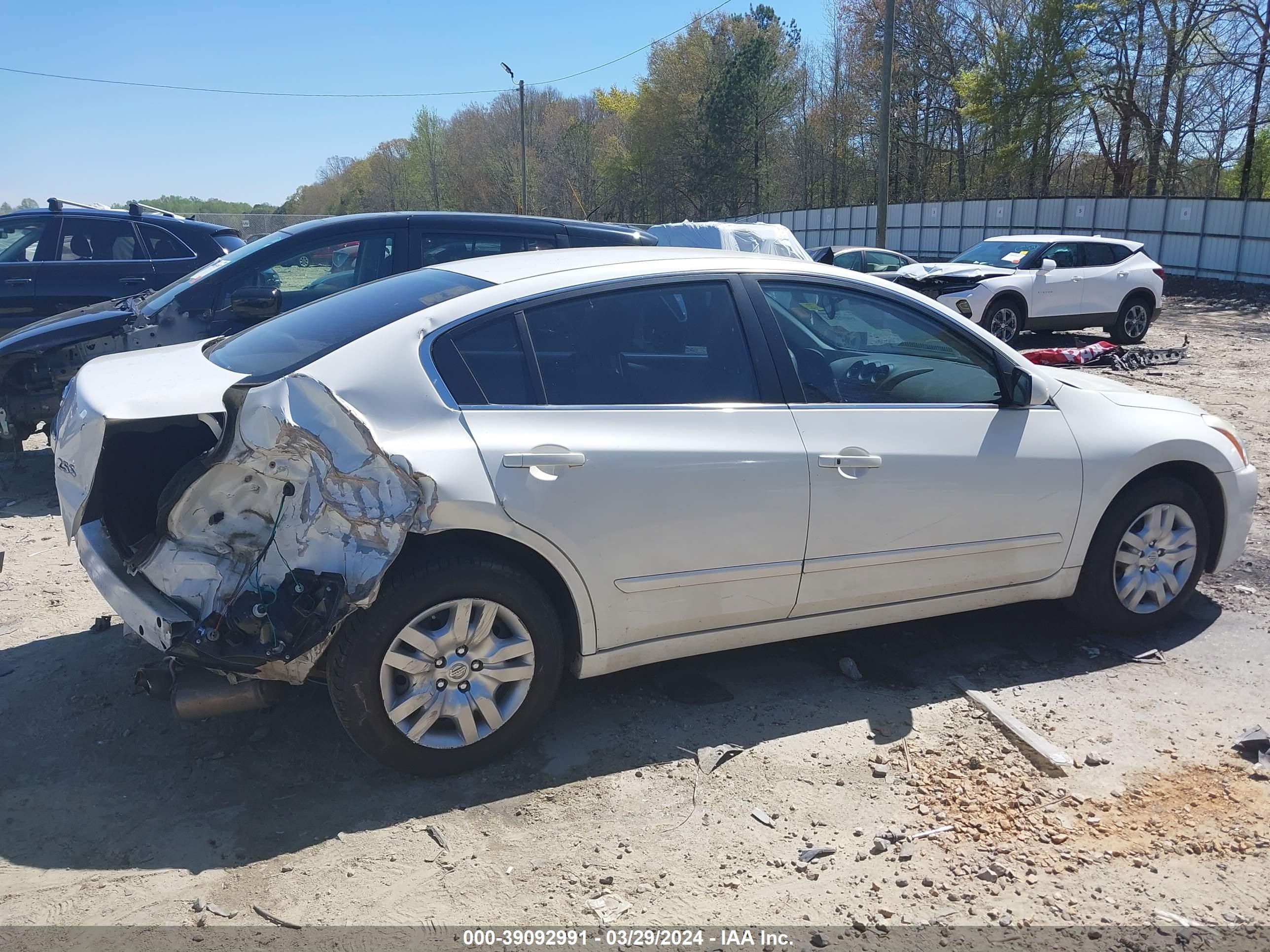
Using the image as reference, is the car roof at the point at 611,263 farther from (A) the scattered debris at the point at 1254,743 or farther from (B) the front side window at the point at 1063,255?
(B) the front side window at the point at 1063,255

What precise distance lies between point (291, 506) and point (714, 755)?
1723mm

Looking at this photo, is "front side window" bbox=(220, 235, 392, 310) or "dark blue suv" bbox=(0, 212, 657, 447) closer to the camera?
"dark blue suv" bbox=(0, 212, 657, 447)

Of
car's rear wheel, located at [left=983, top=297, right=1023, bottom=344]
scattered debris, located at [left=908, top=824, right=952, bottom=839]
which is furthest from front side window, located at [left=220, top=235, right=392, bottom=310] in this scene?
car's rear wheel, located at [left=983, top=297, right=1023, bottom=344]

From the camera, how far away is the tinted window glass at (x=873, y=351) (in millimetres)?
3777

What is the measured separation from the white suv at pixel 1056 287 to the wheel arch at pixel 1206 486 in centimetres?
1084

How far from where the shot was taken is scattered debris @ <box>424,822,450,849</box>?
9.66 ft

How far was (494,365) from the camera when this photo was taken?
3.30 m

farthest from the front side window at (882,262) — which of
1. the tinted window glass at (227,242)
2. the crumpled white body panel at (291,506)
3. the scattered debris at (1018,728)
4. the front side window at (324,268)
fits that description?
the crumpled white body panel at (291,506)

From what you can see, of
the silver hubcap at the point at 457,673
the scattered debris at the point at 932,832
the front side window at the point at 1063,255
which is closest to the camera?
the scattered debris at the point at 932,832

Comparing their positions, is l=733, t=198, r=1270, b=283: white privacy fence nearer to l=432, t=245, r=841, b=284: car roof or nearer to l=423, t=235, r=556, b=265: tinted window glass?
l=423, t=235, r=556, b=265: tinted window glass

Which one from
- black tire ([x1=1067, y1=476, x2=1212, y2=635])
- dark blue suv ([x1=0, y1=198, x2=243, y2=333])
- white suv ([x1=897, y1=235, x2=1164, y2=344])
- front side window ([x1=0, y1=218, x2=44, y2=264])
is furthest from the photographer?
white suv ([x1=897, y1=235, x2=1164, y2=344])

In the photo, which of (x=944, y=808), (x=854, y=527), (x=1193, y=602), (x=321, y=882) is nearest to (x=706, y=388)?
(x=854, y=527)

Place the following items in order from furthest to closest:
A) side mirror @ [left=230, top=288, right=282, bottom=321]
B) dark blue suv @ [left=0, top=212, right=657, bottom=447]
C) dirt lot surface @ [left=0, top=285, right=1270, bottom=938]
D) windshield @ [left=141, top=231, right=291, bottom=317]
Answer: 1. windshield @ [left=141, top=231, right=291, bottom=317]
2. dark blue suv @ [left=0, top=212, right=657, bottom=447]
3. side mirror @ [left=230, top=288, right=282, bottom=321]
4. dirt lot surface @ [left=0, top=285, right=1270, bottom=938]

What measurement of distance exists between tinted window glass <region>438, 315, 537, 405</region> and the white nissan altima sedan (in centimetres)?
1
